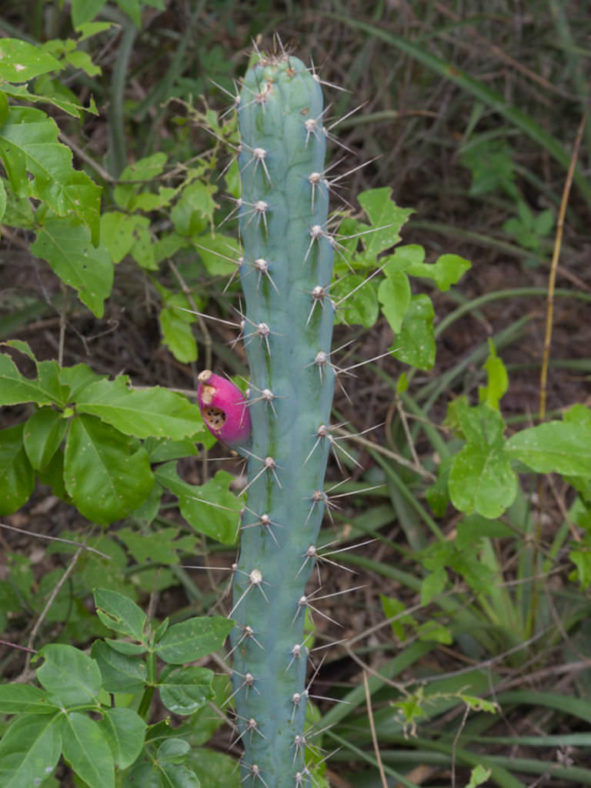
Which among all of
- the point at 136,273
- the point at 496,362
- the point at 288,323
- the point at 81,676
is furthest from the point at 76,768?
the point at 136,273

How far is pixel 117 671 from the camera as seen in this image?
1280 millimetres

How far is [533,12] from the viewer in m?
3.71

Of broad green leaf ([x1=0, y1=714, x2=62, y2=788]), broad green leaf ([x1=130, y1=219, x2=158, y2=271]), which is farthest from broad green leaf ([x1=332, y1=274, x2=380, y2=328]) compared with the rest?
broad green leaf ([x1=0, y1=714, x2=62, y2=788])

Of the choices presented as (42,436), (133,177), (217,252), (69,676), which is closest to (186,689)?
(69,676)

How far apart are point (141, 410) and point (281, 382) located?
285mm

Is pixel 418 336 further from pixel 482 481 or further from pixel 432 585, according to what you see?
pixel 432 585

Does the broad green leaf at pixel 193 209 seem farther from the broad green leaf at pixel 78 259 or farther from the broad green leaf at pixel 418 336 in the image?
the broad green leaf at pixel 418 336

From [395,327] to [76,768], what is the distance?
90 cm

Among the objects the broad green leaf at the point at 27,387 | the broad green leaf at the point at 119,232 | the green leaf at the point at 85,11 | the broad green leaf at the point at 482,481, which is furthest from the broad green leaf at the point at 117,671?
the green leaf at the point at 85,11

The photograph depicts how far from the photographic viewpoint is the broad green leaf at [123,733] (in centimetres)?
114

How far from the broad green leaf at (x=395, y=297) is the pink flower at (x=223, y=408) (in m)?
0.41

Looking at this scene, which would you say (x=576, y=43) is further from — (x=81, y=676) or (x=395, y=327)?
(x=81, y=676)

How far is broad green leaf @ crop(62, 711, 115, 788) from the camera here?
3.53ft

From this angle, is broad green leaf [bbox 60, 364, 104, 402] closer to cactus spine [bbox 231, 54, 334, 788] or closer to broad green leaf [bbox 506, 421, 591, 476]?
cactus spine [bbox 231, 54, 334, 788]
